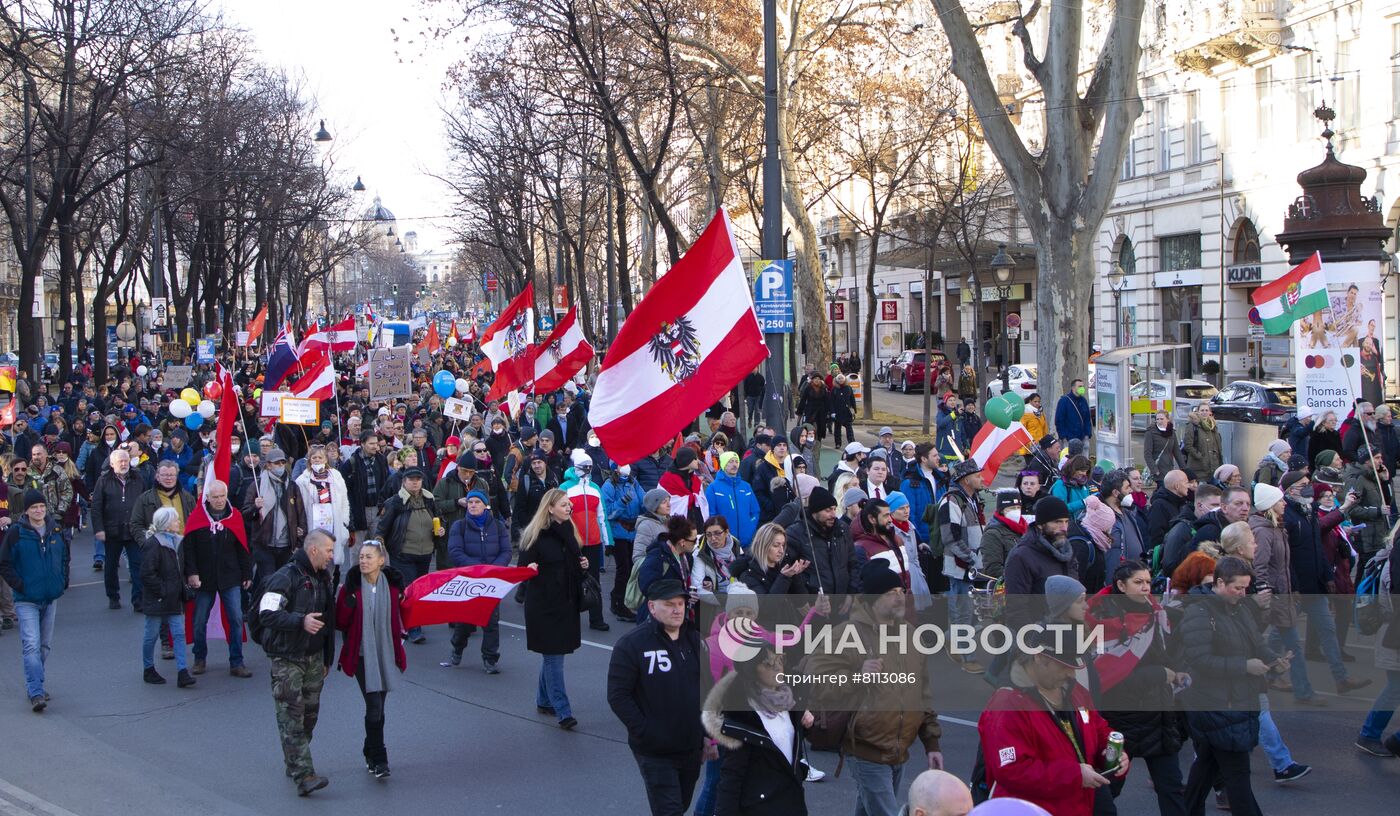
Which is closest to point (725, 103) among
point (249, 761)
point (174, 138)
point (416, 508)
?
point (174, 138)

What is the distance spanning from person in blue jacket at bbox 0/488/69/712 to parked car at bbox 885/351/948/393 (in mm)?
38589

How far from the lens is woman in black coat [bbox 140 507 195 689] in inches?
407

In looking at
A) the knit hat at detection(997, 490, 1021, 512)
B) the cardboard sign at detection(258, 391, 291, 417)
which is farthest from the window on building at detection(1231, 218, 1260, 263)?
the knit hat at detection(997, 490, 1021, 512)

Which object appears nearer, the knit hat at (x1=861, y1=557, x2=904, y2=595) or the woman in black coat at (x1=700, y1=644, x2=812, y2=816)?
the woman in black coat at (x1=700, y1=644, x2=812, y2=816)

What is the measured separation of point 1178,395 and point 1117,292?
455 inches

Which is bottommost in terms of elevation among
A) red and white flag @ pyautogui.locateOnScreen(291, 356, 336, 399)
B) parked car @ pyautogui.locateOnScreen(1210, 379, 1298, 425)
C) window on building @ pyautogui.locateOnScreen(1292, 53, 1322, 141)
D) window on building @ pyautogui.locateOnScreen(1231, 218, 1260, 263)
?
parked car @ pyautogui.locateOnScreen(1210, 379, 1298, 425)

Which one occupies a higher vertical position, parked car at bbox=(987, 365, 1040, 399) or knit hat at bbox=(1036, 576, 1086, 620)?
parked car at bbox=(987, 365, 1040, 399)

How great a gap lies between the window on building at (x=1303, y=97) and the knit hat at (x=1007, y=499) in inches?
1108

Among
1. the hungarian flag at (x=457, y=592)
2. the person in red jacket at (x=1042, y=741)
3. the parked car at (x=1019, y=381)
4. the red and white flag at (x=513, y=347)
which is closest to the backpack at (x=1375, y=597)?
the person in red jacket at (x=1042, y=741)

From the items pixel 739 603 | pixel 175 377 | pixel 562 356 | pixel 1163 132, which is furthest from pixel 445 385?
pixel 1163 132

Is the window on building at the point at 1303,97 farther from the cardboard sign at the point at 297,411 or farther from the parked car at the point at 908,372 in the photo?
the cardboard sign at the point at 297,411

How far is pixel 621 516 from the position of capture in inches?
505

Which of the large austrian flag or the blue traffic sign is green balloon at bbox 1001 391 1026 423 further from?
the large austrian flag

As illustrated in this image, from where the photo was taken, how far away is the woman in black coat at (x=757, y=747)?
18.3 feet
